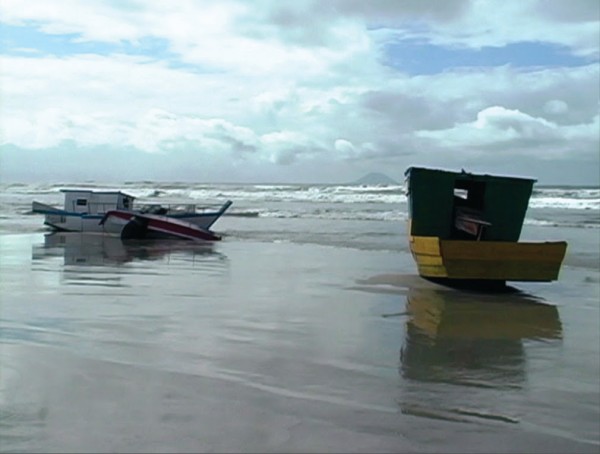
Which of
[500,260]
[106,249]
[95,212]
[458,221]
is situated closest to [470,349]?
[500,260]

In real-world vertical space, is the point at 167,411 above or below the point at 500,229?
below

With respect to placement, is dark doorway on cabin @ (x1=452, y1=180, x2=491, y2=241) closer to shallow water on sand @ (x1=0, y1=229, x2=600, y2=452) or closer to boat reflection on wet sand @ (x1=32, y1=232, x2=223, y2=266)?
shallow water on sand @ (x1=0, y1=229, x2=600, y2=452)

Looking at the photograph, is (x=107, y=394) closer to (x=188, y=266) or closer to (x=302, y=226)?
(x=188, y=266)

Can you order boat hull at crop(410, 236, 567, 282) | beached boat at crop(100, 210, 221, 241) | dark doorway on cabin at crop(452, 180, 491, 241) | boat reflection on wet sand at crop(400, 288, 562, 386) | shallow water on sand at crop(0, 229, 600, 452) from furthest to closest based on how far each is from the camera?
1. beached boat at crop(100, 210, 221, 241)
2. dark doorway on cabin at crop(452, 180, 491, 241)
3. boat hull at crop(410, 236, 567, 282)
4. boat reflection on wet sand at crop(400, 288, 562, 386)
5. shallow water on sand at crop(0, 229, 600, 452)

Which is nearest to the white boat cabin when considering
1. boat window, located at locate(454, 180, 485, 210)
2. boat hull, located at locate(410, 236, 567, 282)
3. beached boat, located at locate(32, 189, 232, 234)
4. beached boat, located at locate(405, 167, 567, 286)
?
beached boat, located at locate(32, 189, 232, 234)

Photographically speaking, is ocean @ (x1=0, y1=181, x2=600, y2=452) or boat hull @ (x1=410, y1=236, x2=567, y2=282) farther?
boat hull @ (x1=410, y1=236, x2=567, y2=282)

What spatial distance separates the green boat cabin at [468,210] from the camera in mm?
14430

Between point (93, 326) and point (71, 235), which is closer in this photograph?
point (93, 326)

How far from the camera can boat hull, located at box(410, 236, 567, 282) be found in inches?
517

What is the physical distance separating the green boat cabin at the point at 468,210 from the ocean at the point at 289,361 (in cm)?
115

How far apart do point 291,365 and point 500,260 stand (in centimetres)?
708

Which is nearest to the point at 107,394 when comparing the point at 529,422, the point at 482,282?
the point at 529,422

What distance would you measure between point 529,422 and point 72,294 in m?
7.95

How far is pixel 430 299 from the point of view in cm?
1233
